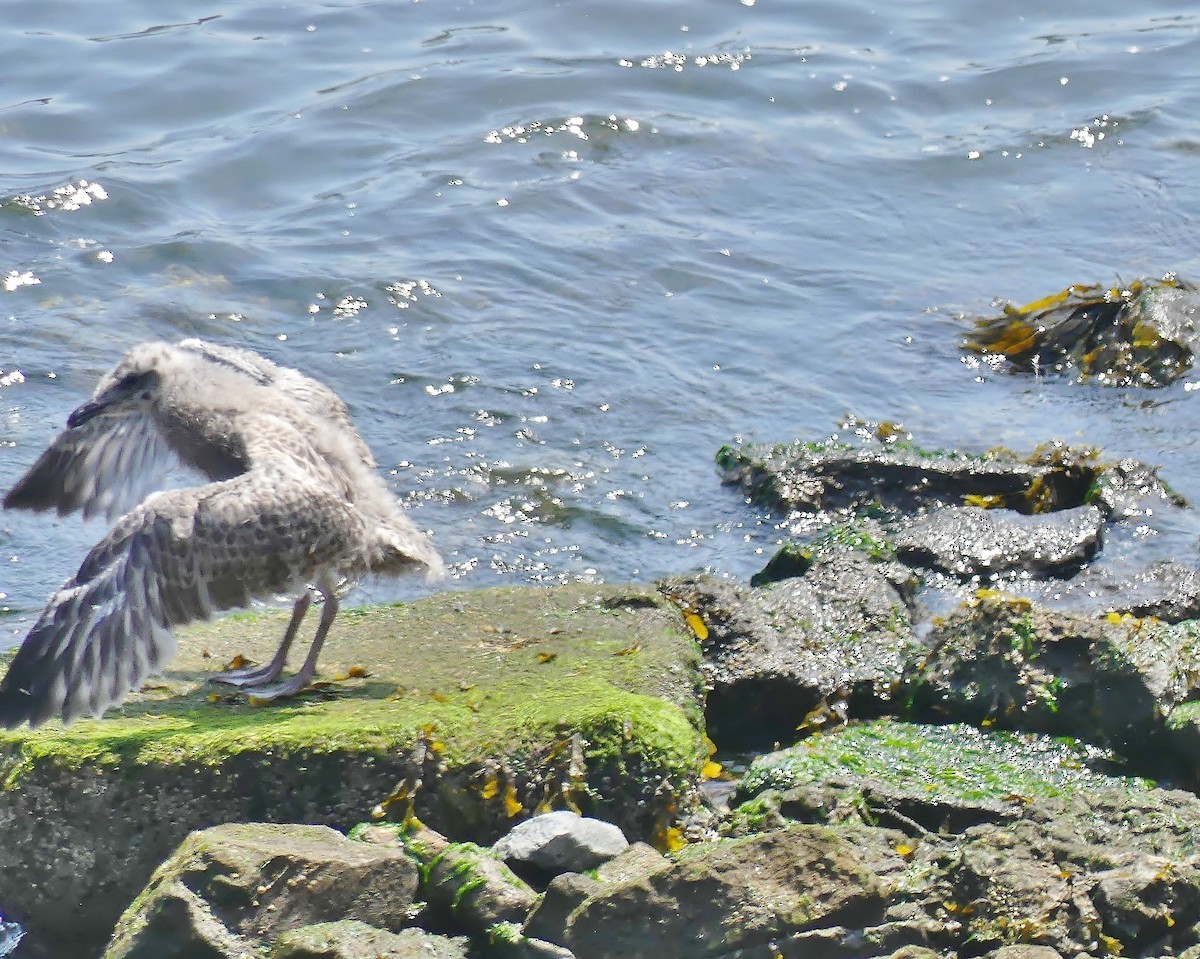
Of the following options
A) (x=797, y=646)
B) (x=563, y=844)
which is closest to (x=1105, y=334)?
(x=797, y=646)

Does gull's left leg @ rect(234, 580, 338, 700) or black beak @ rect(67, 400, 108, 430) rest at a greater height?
black beak @ rect(67, 400, 108, 430)

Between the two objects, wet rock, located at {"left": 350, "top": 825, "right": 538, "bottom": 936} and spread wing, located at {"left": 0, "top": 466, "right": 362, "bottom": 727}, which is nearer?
wet rock, located at {"left": 350, "top": 825, "right": 538, "bottom": 936}

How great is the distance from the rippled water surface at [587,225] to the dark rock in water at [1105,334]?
0.70 feet

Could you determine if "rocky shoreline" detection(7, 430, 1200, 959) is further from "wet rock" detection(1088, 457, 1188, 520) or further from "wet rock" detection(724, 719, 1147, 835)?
"wet rock" detection(1088, 457, 1188, 520)

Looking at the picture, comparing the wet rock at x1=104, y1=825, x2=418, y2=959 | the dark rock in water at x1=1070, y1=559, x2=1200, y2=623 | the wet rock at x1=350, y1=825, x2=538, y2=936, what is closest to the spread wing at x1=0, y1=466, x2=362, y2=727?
the wet rock at x1=104, y1=825, x2=418, y2=959

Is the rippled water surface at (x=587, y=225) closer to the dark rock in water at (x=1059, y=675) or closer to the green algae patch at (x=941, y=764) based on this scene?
the dark rock in water at (x=1059, y=675)

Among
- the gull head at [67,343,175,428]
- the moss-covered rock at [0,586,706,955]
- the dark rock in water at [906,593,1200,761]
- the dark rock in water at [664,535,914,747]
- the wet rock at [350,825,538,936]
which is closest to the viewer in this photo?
the wet rock at [350,825,538,936]

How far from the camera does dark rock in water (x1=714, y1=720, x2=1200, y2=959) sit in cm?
436

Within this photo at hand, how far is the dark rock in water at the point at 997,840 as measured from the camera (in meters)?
4.36

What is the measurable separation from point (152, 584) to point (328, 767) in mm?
805

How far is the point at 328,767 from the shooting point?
16.2 ft

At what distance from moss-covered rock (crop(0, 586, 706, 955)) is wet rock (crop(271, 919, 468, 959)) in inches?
24.8

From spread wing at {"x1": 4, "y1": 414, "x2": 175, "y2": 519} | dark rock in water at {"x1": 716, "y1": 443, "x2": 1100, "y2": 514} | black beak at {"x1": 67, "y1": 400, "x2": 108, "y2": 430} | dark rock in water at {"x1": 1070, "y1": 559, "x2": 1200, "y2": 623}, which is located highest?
black beak at {"x1": 67, "y1": 400, "x2": 108, "y2": 430}

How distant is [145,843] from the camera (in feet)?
15.9
